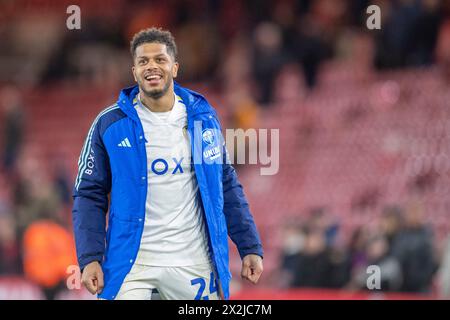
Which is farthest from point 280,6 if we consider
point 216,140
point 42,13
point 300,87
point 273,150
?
point 216,140

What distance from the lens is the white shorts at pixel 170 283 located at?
538 centimetres

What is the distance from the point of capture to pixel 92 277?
5.26 metres

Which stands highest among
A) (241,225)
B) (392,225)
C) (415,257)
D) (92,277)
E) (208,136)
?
(208,136)

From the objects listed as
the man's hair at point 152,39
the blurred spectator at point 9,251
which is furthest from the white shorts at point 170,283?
the blurred spectator at point 9,251

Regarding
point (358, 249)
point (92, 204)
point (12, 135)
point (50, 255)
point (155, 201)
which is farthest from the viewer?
point (12, 135)

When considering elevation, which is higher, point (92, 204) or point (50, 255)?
point (92, 204)

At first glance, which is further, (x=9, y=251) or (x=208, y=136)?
(x=9, y=251)

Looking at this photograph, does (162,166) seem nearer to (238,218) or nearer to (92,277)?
(238,218)

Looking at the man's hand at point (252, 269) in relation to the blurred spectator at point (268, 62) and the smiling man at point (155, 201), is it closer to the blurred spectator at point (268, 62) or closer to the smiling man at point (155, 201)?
the smiling man at point (155, 201)

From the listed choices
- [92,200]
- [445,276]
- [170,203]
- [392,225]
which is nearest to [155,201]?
[170,203]

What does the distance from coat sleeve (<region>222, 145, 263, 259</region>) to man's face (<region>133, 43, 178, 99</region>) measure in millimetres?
538

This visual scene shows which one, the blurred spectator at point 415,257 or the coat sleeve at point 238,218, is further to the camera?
the blurred spectator at point 415,257

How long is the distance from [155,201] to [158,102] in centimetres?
52

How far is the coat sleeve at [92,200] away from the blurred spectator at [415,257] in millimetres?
5548
